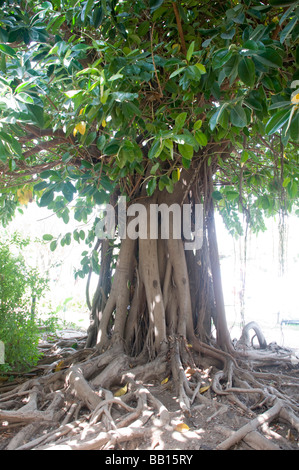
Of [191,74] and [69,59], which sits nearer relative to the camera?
[191,74]

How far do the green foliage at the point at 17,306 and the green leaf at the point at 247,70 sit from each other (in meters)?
2.43

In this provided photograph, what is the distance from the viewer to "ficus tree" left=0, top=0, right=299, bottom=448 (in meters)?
1.68

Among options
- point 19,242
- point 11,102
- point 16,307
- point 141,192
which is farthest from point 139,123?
point 16,307

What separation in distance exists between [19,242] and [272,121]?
8.22 ft

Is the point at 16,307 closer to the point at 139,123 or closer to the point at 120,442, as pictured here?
the point at 120,442

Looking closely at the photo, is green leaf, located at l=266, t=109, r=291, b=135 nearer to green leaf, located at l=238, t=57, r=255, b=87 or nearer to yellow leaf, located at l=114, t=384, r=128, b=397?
green leaf, located at l=238, t=57, r=255, b=87

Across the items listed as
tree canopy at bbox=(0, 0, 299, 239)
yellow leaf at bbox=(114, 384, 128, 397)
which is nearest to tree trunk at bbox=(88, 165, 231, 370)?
yellow leaf at bbox=(114, 384, 128, 397)

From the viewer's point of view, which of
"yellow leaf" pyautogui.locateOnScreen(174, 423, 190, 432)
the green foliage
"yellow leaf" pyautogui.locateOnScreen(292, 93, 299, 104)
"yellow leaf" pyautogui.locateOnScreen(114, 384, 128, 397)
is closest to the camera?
"yellow leaf" pyautogui.locateOnScreen(292, 93, 299, 104)

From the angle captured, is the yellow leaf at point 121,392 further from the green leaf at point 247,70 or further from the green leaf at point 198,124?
the green leaf at point 247,70

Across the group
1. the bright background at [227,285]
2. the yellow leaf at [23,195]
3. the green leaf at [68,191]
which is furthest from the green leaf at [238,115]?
the yellow leaf at [23,195]

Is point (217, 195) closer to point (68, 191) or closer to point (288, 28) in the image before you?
point (68, 191)

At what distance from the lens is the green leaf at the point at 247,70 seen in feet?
4.75

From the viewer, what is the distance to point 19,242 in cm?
320

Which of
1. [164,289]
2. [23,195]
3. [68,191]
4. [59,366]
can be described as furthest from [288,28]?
[23,195]
